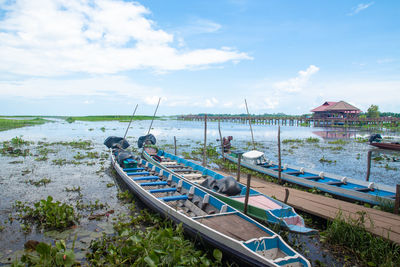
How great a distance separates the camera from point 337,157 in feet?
69.4

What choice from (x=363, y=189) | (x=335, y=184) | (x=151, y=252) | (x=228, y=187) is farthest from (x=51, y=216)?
(x=363, y=189)

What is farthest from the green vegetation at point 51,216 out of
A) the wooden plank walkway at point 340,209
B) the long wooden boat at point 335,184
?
the long wooden boat at point 335,184

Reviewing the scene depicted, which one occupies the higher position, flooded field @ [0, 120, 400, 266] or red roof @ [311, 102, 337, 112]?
red roof @ [311, 102, 337, 112]

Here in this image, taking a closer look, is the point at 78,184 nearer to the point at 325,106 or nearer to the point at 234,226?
the point at 234,226

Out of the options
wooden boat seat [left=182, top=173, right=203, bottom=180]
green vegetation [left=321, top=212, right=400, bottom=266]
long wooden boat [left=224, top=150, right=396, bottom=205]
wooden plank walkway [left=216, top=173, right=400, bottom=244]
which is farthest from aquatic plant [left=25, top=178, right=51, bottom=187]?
green vegetation [left=321, top=212, right=400, bottom=266]

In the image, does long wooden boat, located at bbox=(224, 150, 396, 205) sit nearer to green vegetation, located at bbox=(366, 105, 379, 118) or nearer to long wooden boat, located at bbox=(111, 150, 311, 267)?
long wooden boat, located at bbox=(111, 150, 311, 267)

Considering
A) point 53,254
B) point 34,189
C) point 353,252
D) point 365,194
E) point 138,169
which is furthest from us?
point 138,169

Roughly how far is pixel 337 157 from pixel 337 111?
1755 inches

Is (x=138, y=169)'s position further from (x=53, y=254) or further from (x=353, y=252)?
(x=353, y=252)

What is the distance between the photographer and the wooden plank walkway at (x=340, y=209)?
6233mm

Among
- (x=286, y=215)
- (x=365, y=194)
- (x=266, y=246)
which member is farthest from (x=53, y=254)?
(x=365, y=194)

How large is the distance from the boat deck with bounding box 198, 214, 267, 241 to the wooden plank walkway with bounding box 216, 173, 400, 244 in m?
2.85

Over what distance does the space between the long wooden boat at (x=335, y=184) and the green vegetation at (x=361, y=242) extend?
7.24 ft

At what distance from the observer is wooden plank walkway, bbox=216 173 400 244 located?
6233 millimetres
